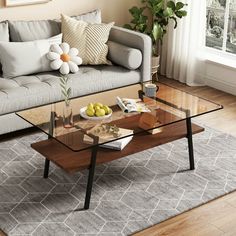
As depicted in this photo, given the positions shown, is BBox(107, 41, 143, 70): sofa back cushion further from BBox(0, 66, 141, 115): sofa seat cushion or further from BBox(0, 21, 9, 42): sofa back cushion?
BBox(0, 21, 9, 42): sofa back cushion

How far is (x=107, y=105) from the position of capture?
434 centimetres

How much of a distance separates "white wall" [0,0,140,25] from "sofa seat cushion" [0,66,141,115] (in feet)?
2.63

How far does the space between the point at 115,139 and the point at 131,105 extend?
591 millimetres

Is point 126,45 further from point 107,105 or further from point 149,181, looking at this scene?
point 149,181

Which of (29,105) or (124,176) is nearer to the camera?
(124,176)

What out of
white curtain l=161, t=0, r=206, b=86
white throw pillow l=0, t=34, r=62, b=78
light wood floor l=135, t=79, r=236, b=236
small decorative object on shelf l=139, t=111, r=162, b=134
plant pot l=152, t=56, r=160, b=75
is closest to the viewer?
light wood floor l=135, t=79, r=236, b=236


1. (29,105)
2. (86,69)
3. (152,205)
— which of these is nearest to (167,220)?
(152,205)

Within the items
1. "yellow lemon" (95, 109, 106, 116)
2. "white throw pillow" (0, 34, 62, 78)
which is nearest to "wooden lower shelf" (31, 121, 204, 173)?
"yellow lemon" (95, 109, 106, 116)

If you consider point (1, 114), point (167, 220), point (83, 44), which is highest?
point (83, 44)

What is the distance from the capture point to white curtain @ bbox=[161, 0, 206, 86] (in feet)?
20.0

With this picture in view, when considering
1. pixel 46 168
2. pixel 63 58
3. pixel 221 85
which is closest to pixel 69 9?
pixel 63 58

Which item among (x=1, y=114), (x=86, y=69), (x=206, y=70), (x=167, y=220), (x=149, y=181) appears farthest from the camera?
(x=206, y=70)

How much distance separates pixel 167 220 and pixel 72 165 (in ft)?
2.29

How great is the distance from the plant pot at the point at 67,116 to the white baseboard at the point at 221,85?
2.31 m
